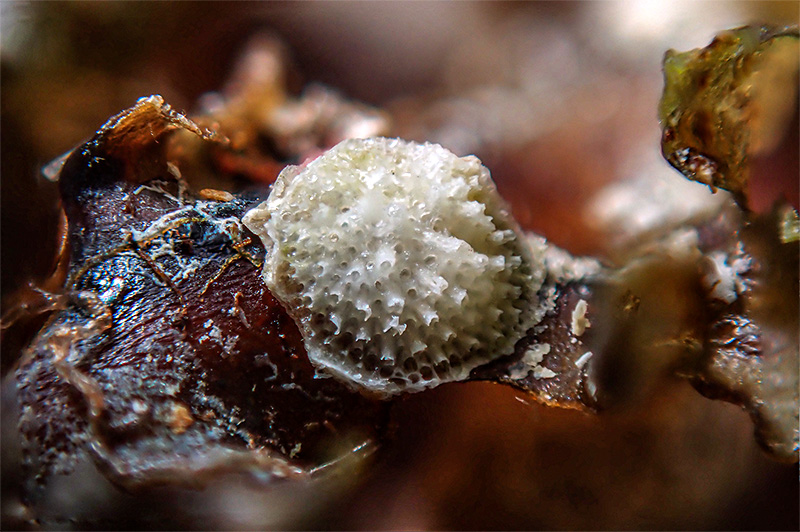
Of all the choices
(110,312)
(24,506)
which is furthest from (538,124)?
(24,506)

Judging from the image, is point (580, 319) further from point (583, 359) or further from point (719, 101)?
point (719, 101)

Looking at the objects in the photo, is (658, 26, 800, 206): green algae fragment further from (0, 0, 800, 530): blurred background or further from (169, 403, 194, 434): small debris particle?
(169, 403, 194, 434): small debris particle

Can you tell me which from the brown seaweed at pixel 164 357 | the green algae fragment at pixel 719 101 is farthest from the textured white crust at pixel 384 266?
the green algae fragment at pixel 719 101

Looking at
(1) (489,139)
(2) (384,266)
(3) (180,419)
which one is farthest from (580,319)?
(1) (489,139)

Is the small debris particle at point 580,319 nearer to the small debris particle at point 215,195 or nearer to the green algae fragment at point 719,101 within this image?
the green algae fragment at point 719,101

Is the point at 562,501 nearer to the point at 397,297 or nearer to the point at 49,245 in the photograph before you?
the point at 397,297
